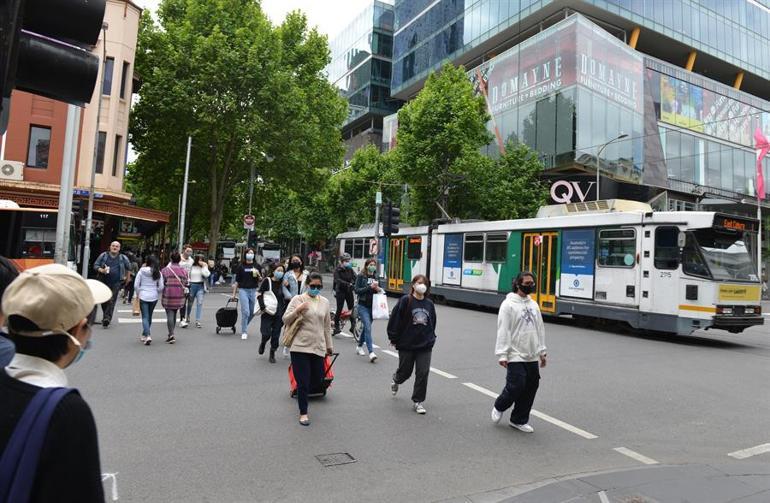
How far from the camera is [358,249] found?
27.1 m

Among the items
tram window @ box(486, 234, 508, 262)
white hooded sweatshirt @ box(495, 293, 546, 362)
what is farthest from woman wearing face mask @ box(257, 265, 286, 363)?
tram window @ box(486, 234, 508, 262)

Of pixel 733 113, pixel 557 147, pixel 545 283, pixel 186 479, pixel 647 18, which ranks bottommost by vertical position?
pixel 186 479

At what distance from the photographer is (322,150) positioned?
30125 mm

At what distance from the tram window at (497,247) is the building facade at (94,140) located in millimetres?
16239

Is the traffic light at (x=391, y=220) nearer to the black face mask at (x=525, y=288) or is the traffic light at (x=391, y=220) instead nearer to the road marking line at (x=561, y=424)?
the road marking line at (x=561, y=424)

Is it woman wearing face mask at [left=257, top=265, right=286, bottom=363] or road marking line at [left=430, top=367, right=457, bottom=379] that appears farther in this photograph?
woman wearing face mask at [left=257, top=265, right=286, bottom=363]

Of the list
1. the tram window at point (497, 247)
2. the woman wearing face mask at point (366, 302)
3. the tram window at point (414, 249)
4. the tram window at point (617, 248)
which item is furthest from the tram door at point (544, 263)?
the woman wearing face mask at point (366, 302)

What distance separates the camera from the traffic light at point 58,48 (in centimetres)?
265

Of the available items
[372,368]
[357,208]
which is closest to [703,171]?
[357,208]

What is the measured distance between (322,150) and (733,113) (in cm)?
3441

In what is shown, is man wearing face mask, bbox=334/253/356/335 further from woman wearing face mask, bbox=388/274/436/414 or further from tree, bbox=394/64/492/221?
tree, bbox=394/64/492/221

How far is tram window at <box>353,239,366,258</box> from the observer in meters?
26.7

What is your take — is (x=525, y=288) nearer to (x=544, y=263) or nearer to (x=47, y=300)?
(x=47, y=300)

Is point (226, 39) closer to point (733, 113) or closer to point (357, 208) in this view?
point (357, 208)
